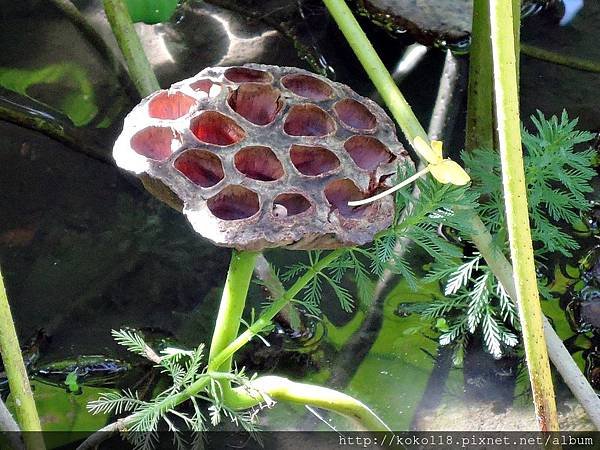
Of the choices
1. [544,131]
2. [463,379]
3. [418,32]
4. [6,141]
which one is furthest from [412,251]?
[6,141]

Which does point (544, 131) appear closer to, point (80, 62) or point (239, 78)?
point (239, 78)

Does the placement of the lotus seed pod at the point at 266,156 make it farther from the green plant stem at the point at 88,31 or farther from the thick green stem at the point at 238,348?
the green plant stem at the point at 88,31

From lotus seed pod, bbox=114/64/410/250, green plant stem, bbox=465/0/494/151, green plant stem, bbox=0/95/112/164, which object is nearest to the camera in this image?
lotus seed pod, bbox=114/64/410/250

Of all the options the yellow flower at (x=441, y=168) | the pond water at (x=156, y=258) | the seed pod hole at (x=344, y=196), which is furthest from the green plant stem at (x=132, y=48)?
the yellow flower at (x=441, y=168)

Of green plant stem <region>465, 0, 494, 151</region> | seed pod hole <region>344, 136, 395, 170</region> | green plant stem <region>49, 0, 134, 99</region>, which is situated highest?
seed pod hole <region>344, 136, 395, 170</region>

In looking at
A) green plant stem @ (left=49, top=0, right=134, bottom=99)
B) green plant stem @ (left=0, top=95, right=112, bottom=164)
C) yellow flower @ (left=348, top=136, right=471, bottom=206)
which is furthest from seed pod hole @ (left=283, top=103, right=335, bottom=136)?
green plant stem @ (left=49, top=0, right=134, bottom=99)

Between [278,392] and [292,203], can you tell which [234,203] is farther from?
[278,392]

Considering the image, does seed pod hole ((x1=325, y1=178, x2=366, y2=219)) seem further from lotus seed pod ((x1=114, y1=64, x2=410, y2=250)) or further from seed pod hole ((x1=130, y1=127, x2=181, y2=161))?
seed pod hole ((x1=130, y1=127, x2=181, y2=161))
